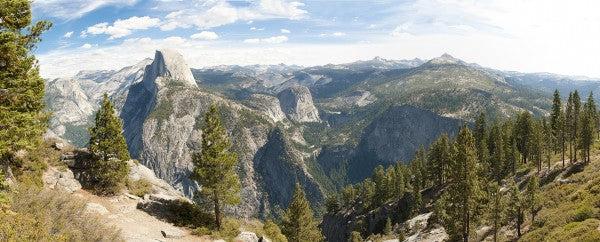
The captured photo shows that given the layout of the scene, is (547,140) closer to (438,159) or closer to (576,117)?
(576,117)

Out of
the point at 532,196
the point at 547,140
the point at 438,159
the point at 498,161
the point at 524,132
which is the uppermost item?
the point at 532,196

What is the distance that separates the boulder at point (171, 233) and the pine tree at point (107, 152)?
994 centimetres

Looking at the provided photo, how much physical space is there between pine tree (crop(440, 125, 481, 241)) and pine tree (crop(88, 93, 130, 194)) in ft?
121

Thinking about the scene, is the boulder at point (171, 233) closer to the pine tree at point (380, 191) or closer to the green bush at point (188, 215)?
the green bush at point (188, 215)

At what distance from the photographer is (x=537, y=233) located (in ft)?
137

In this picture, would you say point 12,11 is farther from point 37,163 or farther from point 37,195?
point 37,163

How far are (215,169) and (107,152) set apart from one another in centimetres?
1245

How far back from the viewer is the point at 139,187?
39250 mm

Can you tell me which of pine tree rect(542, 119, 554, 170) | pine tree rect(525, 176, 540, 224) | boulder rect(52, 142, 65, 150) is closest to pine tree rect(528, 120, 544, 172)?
pine tree rect(542, 119, 554, 170)

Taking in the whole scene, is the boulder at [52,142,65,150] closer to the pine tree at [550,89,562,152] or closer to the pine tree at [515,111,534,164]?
the pine tree at [550,89,562,152]

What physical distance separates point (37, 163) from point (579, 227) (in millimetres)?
51748

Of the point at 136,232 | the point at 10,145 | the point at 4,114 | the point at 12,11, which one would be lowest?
the point at 136,232

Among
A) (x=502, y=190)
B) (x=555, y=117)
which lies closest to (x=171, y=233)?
(x=502, y=190)

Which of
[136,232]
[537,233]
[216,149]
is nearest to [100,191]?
[136,232]
